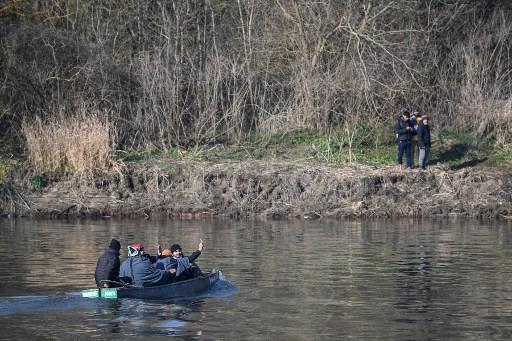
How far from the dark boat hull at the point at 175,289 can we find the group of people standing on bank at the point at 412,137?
1529cm

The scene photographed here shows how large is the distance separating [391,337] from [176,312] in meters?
4.06

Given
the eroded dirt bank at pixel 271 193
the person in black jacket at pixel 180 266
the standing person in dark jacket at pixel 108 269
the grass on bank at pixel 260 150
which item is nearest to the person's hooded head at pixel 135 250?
the standing person in dark jacket at pixel 108 269

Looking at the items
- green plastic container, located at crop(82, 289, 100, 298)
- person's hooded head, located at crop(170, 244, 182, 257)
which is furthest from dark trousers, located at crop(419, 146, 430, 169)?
green plastic container, located at crop(82, 289, 100, 298)

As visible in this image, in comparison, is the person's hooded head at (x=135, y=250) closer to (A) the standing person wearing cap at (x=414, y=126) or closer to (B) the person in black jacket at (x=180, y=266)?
(B) the person in black jacket at (x=180, y=266)

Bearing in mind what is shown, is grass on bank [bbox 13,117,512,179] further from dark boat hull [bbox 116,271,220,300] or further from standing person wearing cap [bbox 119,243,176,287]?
standing person wearing cap [bbox 119,243,176,287]

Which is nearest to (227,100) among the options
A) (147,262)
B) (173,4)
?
(173,4)

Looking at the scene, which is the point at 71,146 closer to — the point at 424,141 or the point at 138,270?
the point at 424,141

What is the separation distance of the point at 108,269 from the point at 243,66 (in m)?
21.0

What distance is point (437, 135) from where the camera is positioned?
38.9 meters

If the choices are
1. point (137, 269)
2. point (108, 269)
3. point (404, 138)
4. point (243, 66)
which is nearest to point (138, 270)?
point (137, 269)

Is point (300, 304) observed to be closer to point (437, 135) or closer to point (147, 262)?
point (147, 262)

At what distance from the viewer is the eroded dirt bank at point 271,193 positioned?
3456 centimetres

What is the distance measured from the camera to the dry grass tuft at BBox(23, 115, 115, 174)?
35.7 m

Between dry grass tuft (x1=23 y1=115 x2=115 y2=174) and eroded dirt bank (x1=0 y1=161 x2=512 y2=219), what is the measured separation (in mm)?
516
